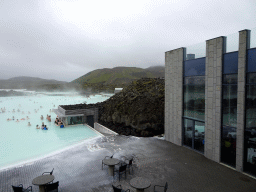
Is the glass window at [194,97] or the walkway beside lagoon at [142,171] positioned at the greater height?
the glass window at [194,97]

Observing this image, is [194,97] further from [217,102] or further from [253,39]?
[253,39]

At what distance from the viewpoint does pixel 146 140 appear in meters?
15.0

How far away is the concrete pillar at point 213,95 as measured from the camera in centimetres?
1022

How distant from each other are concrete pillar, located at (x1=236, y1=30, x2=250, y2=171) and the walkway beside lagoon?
1249 mm

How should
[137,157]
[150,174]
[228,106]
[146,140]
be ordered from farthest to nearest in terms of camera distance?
[146,140] < [137,157] < [228,106] < [150,174]

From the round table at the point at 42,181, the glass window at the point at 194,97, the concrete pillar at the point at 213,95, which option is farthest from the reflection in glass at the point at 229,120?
the round table at the point at 42,181

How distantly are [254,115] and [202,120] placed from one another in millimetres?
3296

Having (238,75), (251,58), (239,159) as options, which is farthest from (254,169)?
(251,58)

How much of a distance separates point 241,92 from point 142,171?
6.84m

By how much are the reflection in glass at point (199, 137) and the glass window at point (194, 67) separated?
11.4ft

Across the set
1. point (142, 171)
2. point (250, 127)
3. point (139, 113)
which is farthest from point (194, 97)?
point (139, 113)

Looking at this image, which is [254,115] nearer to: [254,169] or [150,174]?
[254,169]

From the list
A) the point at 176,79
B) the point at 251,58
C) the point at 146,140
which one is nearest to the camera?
the point at 251,58

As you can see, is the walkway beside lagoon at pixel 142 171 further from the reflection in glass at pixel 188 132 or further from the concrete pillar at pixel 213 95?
the concrete pillar at pixel 213 95
